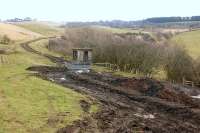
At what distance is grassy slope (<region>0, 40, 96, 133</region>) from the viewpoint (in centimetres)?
2756

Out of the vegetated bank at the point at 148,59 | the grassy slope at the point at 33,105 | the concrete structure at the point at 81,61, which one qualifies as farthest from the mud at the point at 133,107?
the vegetated bank at the point at 148,59

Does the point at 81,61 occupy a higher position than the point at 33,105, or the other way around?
the point at 33,105

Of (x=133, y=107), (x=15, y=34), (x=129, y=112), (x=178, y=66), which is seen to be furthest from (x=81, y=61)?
(x=15, y=34)

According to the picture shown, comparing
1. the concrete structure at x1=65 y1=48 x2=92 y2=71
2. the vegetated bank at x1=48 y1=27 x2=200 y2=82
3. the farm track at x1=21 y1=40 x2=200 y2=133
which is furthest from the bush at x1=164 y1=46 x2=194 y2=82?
the farm track at x1=21 y1=40 x2=200 y2=133

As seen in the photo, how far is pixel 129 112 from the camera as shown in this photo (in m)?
33.8

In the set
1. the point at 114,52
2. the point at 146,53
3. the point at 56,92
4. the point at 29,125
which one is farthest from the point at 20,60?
the point at 29,125

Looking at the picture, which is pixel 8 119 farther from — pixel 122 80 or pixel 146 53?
pixel 146 53

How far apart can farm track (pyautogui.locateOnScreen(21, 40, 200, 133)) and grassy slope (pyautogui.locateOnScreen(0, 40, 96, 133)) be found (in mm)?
1460

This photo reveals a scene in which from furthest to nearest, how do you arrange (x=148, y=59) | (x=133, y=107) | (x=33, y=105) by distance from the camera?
1. (x=148, y=59)
2. (x=133, y=107)
3. (x=33, y=105)

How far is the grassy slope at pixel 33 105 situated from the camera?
27562mm

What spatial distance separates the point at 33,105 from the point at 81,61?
3173cm

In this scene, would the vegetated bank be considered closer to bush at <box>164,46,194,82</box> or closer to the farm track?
bush at <box>164,46,194,82</box>

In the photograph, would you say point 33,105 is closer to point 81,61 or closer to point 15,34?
point 81,61

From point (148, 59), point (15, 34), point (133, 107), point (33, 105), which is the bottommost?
point (15, 34)
